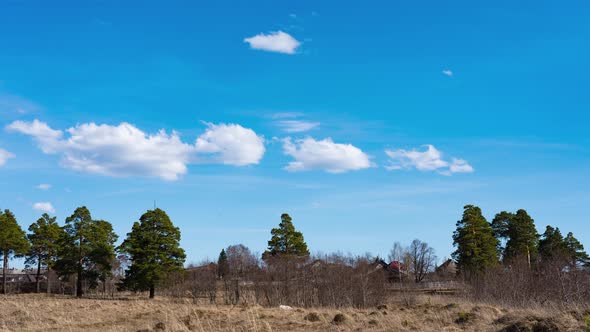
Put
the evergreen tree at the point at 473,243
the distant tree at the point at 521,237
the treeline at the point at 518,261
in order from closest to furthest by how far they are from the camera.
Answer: the treeline at the point at 518,261 → the evergreen tree at the point at 473,243 → the distant tree at the point at 521,237

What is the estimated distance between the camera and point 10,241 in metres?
54.8

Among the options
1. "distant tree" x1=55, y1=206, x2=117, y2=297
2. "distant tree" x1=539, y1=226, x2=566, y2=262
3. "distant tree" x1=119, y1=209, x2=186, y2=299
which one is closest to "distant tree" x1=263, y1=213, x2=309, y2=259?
"distant tree" x1=119, y1=209, x2=186, y2=299

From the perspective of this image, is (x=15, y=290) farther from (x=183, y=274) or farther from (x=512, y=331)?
(x=512, y=331)

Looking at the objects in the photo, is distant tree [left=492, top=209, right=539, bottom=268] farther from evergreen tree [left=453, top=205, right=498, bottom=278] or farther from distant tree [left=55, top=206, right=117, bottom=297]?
distant tree [left=55, top=206, right=117, bottom=297]

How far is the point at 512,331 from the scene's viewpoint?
42.9 ft

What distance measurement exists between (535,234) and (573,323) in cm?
4627

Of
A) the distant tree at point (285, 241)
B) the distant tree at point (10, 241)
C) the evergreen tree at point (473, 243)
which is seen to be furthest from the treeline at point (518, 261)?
the distant tree at point (10, 241)

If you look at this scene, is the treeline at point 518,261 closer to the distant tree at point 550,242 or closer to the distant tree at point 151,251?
the distant tree at point 550,242

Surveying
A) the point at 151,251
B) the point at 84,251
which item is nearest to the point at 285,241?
the point at 151,251

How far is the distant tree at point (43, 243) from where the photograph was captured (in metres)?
59.0

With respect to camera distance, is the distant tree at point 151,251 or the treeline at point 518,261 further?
the distant tree at point 151,251

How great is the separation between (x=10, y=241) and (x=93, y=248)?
888 cm

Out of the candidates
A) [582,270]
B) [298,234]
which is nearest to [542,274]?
[582,270]

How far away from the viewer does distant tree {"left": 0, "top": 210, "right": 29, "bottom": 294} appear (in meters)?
54.8
